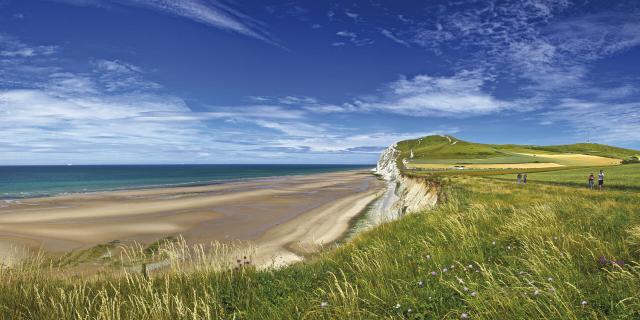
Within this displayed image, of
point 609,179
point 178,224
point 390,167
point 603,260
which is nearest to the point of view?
point 603,260

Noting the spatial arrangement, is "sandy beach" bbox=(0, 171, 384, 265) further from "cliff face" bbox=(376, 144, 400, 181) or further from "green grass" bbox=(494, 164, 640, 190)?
"cliff face" bbox=(376, 144, 400, 181)

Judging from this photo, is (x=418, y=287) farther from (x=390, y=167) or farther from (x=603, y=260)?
(x=390, y=167)

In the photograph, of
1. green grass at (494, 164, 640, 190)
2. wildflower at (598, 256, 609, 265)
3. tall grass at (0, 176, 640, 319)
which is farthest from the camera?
green grass at (494, 164, 640, 190)

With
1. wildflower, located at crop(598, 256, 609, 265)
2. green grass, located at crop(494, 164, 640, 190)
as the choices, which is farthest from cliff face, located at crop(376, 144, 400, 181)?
wildflower, located at crop(598, 256, 609, 265)

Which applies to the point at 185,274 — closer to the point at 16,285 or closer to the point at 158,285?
the point at 158,285

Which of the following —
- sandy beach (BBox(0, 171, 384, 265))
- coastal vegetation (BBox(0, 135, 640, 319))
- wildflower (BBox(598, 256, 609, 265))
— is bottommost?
sandy beach (BBox(0, 171, 384, 265))

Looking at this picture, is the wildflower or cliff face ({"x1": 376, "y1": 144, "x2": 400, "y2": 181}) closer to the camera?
the wildflower

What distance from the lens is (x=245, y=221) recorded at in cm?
2922

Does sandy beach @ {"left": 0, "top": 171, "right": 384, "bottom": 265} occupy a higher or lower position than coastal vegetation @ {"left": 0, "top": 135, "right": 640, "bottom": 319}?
lower

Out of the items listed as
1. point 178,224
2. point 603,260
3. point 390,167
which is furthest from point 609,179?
point 390,167

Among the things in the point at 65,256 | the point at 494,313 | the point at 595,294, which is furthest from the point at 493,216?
the point at 65,256

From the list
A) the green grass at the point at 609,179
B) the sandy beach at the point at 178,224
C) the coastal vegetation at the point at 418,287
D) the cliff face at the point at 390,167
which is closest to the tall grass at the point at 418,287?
the coastal vegetation at the point at 418,287

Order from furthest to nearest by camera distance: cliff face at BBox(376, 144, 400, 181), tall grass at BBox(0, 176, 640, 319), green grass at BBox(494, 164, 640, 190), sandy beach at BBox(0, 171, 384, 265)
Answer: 1. cliff face at BBox(376, 144, 400, 181)
2. green grass at BBox(494, 164, 640, 190)
3. sandy beach at BBox(0, 171, 384, 265)
4. tall grass at BBox(0, 176, 640, 319)

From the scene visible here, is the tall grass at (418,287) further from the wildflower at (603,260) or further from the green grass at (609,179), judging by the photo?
the green grass at (609,179)
